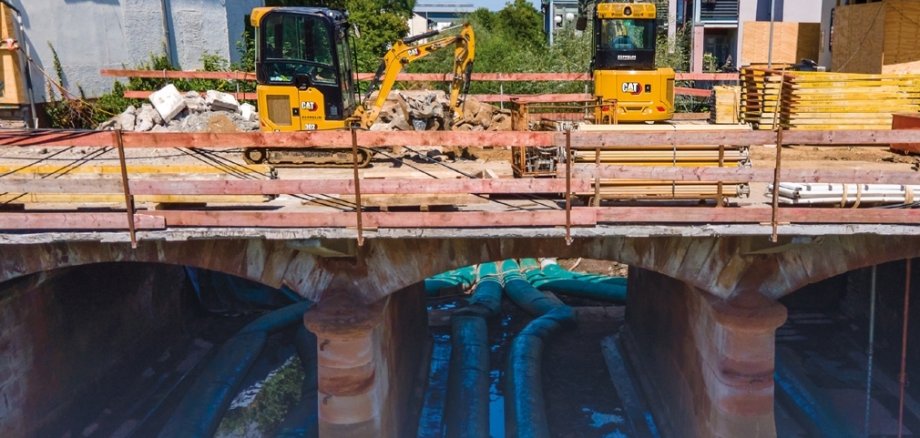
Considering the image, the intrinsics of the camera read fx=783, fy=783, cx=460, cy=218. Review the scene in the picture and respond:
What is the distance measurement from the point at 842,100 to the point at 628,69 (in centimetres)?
423

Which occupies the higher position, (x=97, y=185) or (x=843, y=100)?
(x=843, y=100)

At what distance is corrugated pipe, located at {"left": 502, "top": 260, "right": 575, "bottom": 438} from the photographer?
13.1m

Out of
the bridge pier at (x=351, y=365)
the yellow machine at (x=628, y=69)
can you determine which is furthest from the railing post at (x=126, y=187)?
the yellow machine at (x=628, y=69)

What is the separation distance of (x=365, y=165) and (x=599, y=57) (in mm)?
6029

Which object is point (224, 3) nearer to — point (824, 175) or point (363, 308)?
point (363, 308)

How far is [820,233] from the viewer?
9.16 meters

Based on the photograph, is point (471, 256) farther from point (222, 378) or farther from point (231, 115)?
point (231, 115)

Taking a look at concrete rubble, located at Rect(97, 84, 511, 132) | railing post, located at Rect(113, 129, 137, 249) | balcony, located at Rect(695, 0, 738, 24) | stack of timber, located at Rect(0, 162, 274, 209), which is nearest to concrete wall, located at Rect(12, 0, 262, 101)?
concrete rubble, located at Rect(97, 84, 511, 132)

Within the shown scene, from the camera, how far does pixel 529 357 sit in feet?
51.1

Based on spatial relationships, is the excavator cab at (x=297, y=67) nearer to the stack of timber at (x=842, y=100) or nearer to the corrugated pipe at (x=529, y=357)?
the corrugated pipe at (x=529, y=357)

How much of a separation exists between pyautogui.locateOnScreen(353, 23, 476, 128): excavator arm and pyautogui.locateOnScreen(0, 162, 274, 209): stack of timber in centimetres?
526

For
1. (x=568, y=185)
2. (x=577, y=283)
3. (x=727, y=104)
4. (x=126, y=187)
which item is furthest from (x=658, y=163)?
(x=577, y=283)

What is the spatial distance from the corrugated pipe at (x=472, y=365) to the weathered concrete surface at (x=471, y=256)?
3.72 meters

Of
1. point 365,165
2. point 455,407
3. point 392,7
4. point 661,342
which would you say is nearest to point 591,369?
point 661,342
